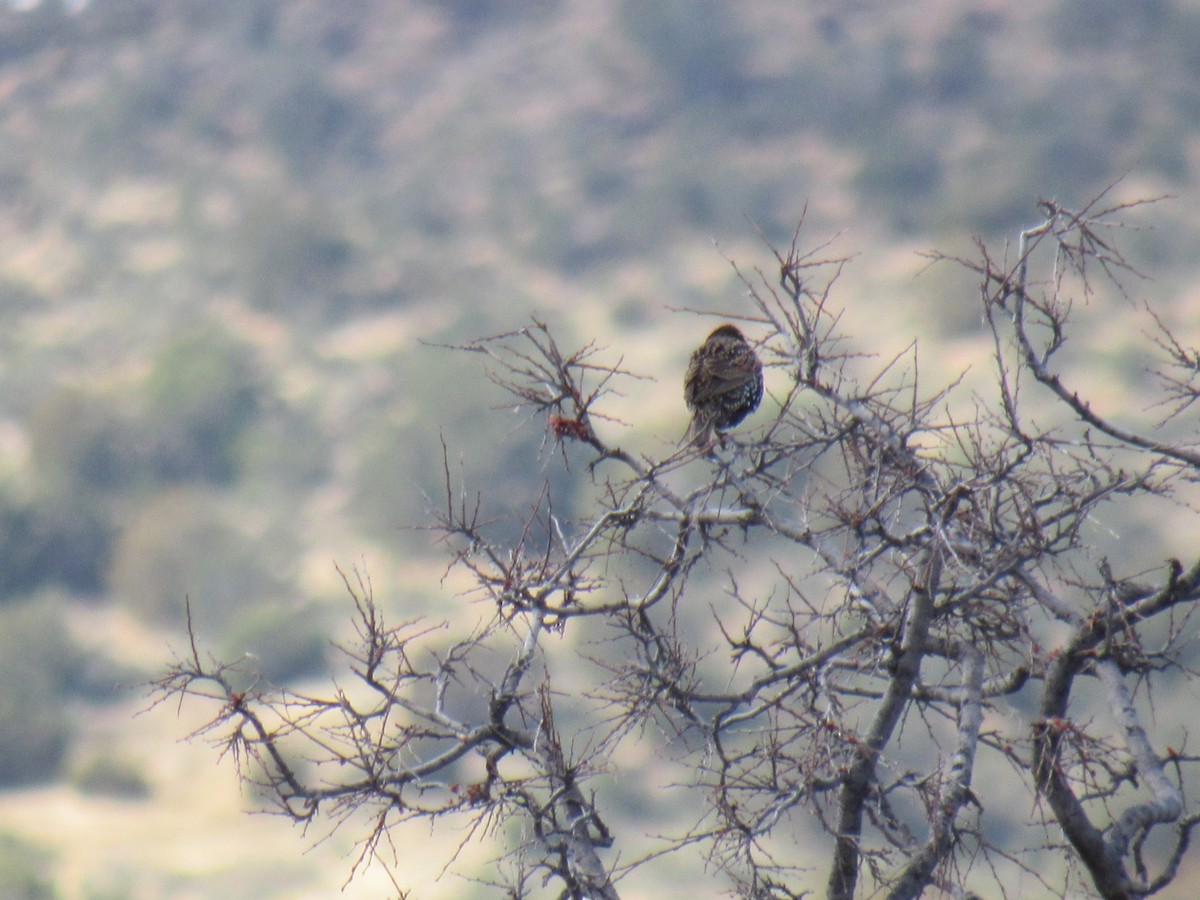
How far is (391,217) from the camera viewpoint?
83000 mm

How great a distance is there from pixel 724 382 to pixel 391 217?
79.3 m

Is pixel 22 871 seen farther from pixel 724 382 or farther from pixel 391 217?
pixel 391 217

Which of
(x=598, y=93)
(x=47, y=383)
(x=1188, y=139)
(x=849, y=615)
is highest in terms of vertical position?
(x=598, y=93)

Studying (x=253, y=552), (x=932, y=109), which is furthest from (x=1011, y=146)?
(x=253, y=552)

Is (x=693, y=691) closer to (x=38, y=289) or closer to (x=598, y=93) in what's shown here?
(x=38, y=289)

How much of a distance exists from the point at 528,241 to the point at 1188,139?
39.3 m

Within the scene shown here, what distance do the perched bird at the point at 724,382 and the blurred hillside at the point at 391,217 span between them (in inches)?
1748

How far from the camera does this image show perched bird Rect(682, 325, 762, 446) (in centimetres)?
621

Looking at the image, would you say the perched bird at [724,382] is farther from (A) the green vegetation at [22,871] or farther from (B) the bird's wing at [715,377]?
(A) the green vegetation at [22,871]

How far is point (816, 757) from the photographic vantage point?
434cm

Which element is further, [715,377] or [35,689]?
[35,689]

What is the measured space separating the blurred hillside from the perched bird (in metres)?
44.4

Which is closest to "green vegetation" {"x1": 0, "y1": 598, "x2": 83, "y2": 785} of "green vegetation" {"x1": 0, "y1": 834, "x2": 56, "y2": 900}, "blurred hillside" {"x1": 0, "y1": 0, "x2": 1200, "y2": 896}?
"blurred hillside" {"x1": 0, "y1": 0, "x2": 1200, "y2": 896}

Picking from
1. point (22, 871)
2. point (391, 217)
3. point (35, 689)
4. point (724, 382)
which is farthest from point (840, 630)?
point (391, 217)
